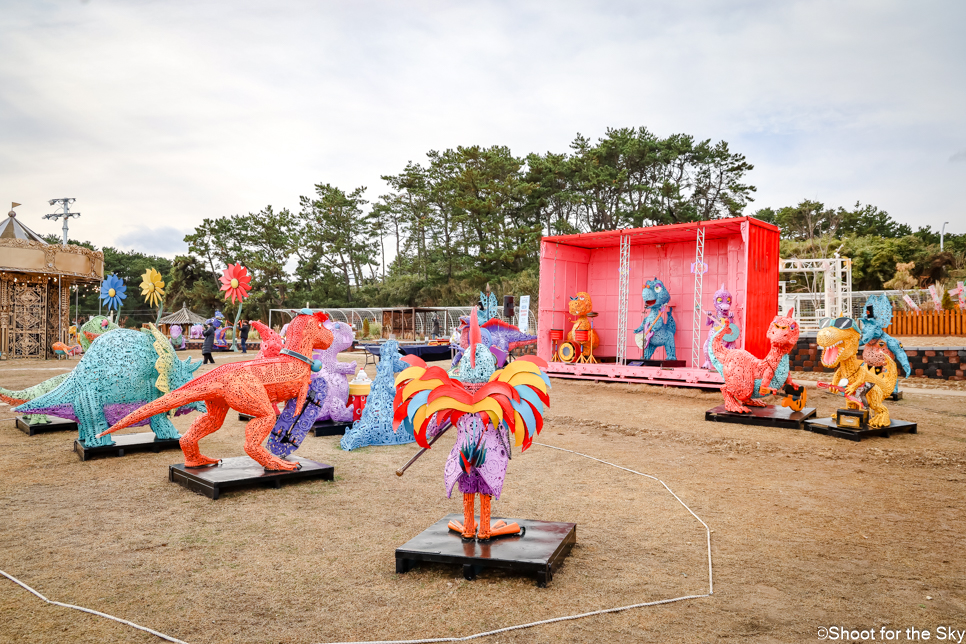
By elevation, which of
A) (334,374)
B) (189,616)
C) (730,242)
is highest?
(730,242)

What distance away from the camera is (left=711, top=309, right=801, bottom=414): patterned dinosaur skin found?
26.7 feet

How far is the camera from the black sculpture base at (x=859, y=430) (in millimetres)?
7273

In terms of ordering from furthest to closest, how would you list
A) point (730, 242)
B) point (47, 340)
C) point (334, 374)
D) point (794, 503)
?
point (47, 340)
point (730, 242)
point (334, 374)
point (794, 503)

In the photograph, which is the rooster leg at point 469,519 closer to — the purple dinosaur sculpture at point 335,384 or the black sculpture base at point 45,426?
the purple dinosaur sculpture at point 335,384

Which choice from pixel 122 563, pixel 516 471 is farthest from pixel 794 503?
pixel 122 563

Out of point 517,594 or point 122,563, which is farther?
point 122,563

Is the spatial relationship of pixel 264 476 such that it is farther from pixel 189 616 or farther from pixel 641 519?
pixel 641 519

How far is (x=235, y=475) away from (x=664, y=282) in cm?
1165

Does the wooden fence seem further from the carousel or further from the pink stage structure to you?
the carousel

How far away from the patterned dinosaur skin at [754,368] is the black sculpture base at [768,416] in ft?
0.36

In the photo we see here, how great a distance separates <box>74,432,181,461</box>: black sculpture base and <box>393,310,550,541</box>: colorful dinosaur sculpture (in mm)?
4347

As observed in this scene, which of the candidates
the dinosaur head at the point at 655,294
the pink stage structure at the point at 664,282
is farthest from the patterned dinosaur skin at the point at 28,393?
the dinosaur head at the point at 655,294

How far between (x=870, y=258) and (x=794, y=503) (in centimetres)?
2812

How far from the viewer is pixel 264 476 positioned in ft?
17.2
